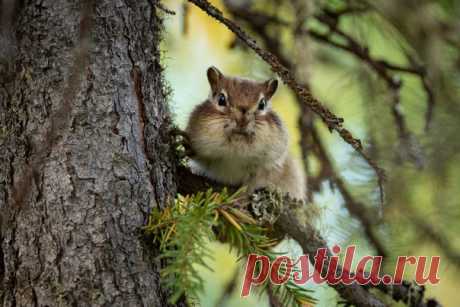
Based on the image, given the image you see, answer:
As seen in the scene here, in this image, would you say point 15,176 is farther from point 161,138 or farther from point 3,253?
point 161,138

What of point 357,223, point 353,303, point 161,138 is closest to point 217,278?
point 357,223

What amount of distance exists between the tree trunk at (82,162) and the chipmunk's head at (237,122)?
31 centimetres

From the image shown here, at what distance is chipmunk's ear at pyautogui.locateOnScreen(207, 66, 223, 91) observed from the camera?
7.25 ft

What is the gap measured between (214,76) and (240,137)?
0.96ft

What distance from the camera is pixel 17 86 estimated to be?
1604mm

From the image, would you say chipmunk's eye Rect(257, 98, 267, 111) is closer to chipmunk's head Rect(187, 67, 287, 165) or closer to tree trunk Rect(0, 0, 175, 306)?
chipmunk's head Rect(187, 67, 287, 165)

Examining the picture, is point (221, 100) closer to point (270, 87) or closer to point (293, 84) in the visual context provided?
point (270, 87)

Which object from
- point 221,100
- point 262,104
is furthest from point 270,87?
point 221,100

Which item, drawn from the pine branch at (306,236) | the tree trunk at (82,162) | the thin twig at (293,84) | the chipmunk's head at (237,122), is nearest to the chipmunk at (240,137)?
the chipmunk's head at (237,122)

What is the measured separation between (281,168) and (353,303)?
1.77 feet

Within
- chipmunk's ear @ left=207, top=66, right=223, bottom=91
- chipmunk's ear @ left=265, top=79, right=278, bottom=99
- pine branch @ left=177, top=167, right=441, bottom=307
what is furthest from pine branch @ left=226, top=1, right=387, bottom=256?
pine branch @ left=177, top=167, right=441, bottom=307

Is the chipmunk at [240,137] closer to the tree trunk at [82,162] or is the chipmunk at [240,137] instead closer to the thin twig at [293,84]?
the tree trunk at [82,162]

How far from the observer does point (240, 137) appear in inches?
80.9

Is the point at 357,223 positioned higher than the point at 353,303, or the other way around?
the point at 357,223
